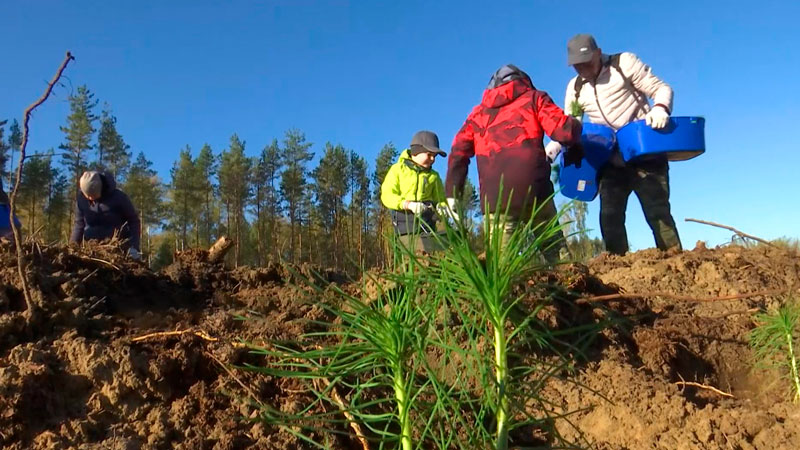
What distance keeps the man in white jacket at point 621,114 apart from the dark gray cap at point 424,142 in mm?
1164

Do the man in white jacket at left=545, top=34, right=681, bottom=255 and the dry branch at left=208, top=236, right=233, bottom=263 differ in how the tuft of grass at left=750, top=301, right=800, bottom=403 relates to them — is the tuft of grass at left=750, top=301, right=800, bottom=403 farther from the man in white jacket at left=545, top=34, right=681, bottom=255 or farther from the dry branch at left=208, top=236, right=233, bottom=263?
the dry branch at left=208, top=236, right=233, bottom=263

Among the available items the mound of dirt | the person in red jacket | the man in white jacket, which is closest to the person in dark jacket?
the mound of dirt

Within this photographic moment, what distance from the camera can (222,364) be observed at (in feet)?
5.68

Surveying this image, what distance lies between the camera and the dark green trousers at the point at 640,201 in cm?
464

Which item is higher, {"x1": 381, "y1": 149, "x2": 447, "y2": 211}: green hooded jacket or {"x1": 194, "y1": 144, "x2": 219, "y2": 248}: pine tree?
{"x1": 194, "y1": 144, "x2": 219, "y2": 248}: pine tree

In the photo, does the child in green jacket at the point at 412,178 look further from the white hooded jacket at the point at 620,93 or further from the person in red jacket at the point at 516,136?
the white hooded jacket at the point at 620,93

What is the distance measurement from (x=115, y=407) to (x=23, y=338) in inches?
22.7

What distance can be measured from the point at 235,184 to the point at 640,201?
3731cm

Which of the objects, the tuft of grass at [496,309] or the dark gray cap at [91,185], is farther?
the dark gray cap at [91,185]

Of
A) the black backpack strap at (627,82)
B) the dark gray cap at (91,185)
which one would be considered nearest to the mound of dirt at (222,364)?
the black backpack strap at (627,82)

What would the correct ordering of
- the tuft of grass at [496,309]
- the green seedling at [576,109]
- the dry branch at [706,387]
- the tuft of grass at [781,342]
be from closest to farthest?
the tuft of grass at [496,309] → the dry branch at [706,387] → the tuft of grass at [781,342] → the green seedling at [576,109]

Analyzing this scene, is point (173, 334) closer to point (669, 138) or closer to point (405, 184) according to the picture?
point (405, 184)

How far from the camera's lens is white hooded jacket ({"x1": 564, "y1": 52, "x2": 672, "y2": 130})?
468 cm

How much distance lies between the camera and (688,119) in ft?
14.9
